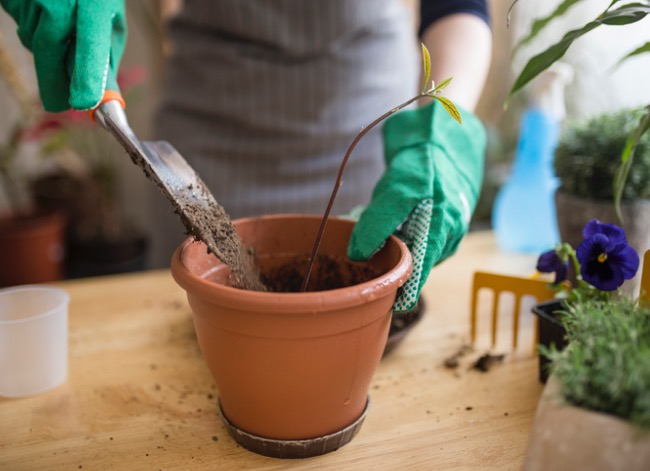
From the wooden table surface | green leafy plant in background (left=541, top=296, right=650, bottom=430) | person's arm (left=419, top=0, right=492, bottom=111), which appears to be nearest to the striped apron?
person's arm (left=419, top=0, right=492, bottom=111)

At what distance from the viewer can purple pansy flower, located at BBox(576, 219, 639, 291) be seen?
23.1 inches

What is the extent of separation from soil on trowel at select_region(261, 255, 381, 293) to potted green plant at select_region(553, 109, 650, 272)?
1.18ft

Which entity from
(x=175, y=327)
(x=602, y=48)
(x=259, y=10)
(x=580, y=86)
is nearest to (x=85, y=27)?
(x=175, y=327)

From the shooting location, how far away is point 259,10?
1.09 meters

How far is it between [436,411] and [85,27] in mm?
Result: 575

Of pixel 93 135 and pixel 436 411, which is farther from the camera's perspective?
pixel 93 135

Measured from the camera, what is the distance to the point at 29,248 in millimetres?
1877

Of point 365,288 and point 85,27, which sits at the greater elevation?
point 85,27

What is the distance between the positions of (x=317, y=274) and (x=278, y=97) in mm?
563

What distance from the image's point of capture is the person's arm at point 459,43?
0.90 meters

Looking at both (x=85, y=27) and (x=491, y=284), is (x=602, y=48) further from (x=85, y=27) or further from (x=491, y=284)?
(x=85, y=27)

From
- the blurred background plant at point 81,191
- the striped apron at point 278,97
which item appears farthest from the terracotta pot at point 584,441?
the blurred background plant at point 81,191

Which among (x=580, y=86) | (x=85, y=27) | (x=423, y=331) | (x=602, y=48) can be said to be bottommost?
(x=423, y=331)

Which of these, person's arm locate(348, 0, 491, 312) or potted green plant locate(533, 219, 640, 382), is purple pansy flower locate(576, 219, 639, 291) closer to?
potted green plant locate(533, 219, 640, 382)
